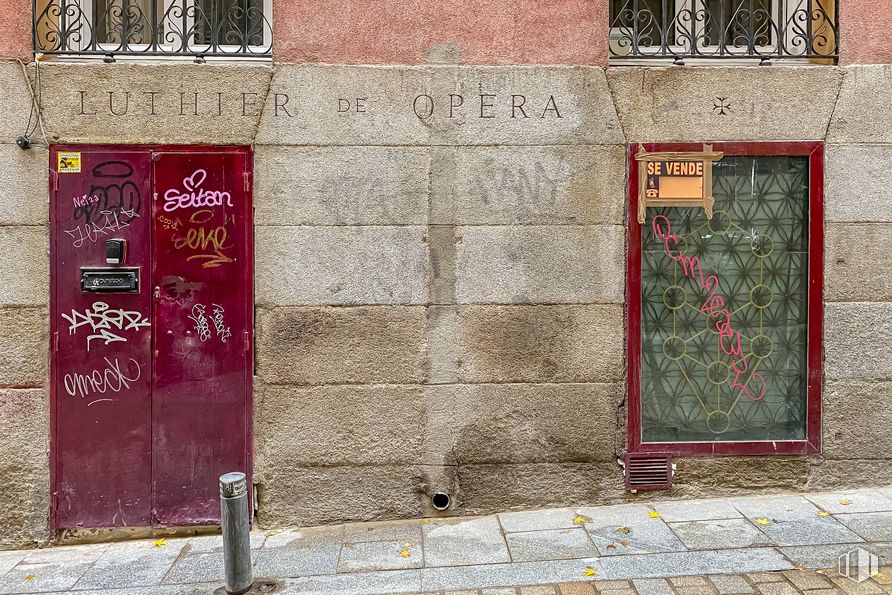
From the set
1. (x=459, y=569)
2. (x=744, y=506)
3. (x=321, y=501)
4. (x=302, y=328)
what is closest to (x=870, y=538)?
(x=744, y=506)

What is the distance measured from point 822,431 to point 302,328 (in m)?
4.37

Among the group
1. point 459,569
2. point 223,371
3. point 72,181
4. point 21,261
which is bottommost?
point 459,569

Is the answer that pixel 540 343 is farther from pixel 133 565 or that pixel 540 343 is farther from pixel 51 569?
pixel 51 569

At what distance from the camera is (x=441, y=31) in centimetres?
529

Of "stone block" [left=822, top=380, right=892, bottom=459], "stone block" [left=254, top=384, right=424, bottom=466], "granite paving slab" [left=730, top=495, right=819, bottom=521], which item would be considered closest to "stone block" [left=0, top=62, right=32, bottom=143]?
"stone block" [left=254, top=384, right=424, bottom=466]

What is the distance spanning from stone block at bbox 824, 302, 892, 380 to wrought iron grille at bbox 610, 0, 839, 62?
213 cm

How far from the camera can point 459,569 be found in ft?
14.5

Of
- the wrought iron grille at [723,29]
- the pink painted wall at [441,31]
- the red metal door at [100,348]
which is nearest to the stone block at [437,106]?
Result: the pink painted wall at [441,31]

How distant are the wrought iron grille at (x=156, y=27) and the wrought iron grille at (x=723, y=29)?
3.04 m

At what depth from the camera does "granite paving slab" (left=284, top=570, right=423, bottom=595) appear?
420 cm

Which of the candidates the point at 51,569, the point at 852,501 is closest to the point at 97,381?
the point at 51,569

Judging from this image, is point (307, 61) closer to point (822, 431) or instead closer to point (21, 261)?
point (21, 261)

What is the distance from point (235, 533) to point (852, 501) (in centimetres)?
472

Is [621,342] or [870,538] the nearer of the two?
[870,538]
